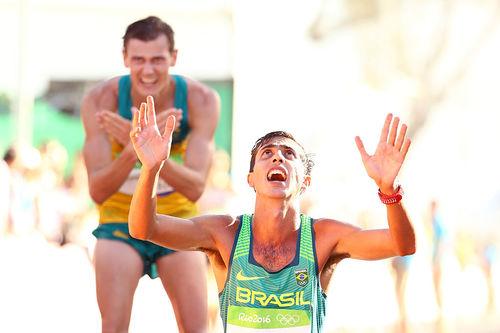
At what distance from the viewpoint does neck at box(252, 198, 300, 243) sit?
6062mm

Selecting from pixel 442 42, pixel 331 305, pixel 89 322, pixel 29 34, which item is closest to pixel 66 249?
pixel 89 322

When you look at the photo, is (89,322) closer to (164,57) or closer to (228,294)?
(164,57)

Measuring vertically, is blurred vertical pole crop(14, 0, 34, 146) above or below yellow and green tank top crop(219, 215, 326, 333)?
above

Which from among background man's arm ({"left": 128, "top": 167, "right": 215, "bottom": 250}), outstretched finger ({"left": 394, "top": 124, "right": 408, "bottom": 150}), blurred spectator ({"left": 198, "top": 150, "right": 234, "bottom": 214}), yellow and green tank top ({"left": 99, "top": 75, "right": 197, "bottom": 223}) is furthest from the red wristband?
blurred spectator ({"left": 198, "top": 150, "right": 234, "bottom": 214})

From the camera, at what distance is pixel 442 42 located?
2116cm

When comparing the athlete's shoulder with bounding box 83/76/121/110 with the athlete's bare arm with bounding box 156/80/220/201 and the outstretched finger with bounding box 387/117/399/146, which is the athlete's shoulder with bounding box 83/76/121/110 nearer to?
the athlete's bare arm with bounding box 156/80/220/201

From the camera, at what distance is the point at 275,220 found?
6.09 meters

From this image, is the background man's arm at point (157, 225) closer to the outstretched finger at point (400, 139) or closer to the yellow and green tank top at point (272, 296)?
the yellow and green tank top at point (272, 296)

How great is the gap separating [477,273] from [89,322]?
826 cm

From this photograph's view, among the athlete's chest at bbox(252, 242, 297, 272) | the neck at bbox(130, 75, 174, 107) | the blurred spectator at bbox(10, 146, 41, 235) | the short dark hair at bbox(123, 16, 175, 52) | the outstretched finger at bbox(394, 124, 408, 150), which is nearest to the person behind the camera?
the outstretched finger at bbox(394, 124, 408, 150)

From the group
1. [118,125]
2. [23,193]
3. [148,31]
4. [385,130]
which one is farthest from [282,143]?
[23,193]

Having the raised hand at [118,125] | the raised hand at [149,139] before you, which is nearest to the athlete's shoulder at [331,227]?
the raised hand at [149,139]

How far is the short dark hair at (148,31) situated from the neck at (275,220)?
4.91 ft

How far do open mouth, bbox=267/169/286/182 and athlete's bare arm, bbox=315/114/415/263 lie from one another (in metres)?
0.31
